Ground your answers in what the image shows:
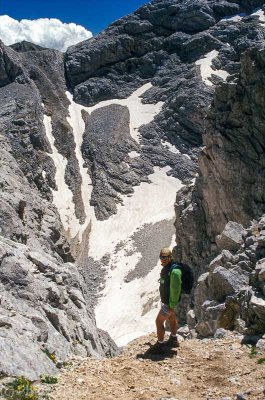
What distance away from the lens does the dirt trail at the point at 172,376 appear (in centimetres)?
932

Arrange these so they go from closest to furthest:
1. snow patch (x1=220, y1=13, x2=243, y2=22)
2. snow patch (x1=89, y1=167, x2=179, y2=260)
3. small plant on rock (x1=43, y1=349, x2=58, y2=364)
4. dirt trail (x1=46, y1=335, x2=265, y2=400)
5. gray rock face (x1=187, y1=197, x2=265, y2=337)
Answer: dirt trail (x1=46, y1=335, x2=265, y2=400), small plant on rock (x1=43, y1=349, x2=58, y2=364), gray rock face (x1=187, y1=197, x2=265, y2=337), snow patch (x1=89, y1=167, x2=179, y2=260), snow patch (x1=220, y1=13, x2=243, y2=22)

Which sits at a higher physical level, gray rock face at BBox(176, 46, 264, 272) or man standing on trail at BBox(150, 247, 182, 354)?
gray rock face at BBox(176, 46, 264, 272)

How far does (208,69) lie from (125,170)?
34.1 meters

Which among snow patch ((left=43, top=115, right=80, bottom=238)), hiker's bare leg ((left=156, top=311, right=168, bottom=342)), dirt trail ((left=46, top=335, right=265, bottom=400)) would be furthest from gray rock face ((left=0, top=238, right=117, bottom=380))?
snow patch ((left=43, top=115, right=80, bottom=238))

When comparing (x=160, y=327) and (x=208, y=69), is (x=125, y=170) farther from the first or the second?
(x=160, y=327)

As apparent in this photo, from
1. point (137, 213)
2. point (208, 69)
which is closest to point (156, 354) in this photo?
point (137, 213)

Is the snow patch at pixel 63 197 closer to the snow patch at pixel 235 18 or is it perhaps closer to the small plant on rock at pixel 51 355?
the snow patch at pixel 235 18

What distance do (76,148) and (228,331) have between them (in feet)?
272

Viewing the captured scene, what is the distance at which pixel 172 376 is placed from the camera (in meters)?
10.4

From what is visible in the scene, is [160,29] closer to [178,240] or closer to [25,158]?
[25,158]

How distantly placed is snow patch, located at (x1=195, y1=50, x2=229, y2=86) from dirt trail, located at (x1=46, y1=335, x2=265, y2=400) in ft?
305

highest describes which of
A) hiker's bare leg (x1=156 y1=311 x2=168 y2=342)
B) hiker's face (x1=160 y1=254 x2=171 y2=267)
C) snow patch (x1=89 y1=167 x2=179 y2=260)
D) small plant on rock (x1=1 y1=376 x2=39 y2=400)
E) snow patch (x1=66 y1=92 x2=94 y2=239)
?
snow patch (x1=66 y1=92 x2=94 y2=239)

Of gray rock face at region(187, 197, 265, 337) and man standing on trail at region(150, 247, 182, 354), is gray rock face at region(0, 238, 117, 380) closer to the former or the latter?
man standing on trail at region(150, 247, 182, 354)

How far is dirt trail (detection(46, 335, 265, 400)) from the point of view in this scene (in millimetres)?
9320
